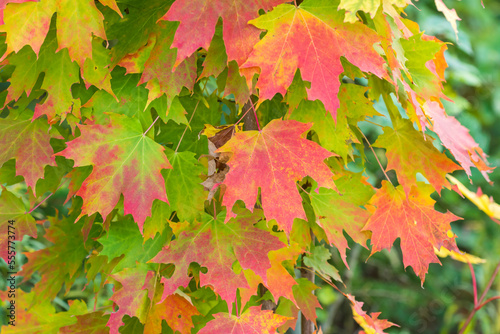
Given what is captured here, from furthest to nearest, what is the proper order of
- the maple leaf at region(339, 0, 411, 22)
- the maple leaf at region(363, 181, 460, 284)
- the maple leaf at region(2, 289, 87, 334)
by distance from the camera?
the maple leaf at region(2, 289, 87, 334) → the maple leaf at region(363, 181, 460, 284) → the maple leaf at region(339, 0, 411, 22)

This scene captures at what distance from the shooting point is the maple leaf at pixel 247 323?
0.69m

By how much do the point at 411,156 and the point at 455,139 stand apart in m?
0.09

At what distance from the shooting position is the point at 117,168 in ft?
2.19

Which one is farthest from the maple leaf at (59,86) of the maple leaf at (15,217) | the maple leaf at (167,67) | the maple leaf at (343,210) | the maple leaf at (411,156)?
the maple leaf at (411,156)

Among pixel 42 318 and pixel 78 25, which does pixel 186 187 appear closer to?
pixel 78 25

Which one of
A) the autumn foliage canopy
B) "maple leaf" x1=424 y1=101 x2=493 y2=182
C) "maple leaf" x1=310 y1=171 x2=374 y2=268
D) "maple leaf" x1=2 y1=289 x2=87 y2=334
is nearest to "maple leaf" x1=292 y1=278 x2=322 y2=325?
the autumn foliage canopy

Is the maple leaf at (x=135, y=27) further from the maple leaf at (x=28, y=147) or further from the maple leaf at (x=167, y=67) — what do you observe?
the maple leaf at (x=28, y=147)

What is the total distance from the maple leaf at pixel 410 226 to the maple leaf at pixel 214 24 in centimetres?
39

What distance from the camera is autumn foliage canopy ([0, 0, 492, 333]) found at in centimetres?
61

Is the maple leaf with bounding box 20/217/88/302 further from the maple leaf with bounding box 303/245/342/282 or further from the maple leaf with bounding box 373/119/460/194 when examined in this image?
the maple leaf with bounding box 373/119/460/194

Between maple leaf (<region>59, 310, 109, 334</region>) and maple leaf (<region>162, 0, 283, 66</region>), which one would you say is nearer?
maple leaf (<region>162, 0, 283, 66</region>)

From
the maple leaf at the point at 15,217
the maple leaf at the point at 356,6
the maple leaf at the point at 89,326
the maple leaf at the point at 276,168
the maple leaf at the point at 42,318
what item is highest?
the maple leaf at the point at 356,6

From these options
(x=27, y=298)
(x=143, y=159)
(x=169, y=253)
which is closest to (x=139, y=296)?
(x=169, y=253)

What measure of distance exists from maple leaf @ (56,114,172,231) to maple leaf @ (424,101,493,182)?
0.48 meters
